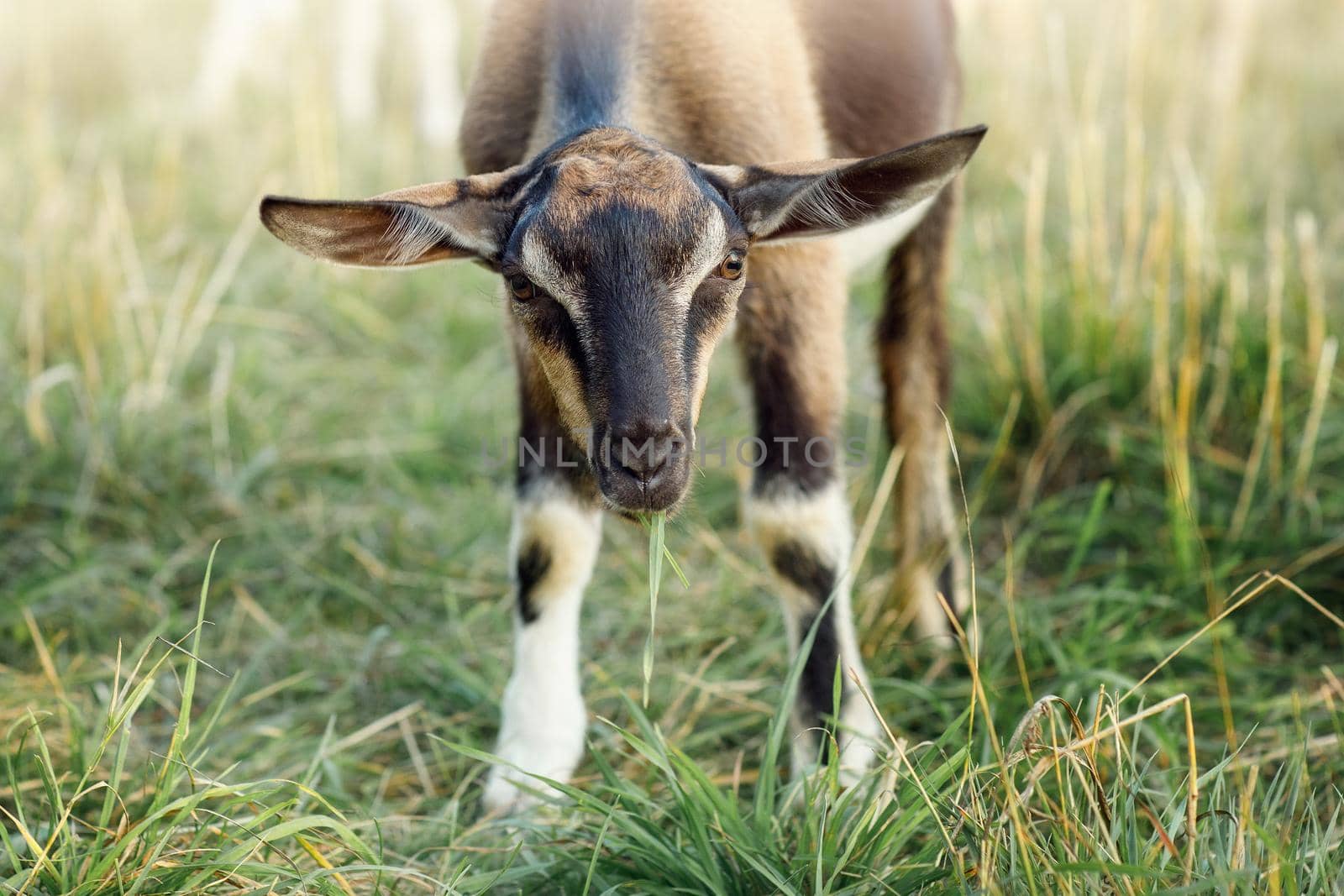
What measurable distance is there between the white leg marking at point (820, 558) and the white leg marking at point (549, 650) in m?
0.48

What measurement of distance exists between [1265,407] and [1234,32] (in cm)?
318

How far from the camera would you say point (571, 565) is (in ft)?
11.1

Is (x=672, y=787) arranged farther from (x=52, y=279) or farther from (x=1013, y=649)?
(x=52, y=279)

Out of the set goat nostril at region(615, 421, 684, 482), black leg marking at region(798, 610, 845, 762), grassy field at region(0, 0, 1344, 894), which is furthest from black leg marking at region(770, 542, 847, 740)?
goat nostril at region(615, 421, 684, 482)

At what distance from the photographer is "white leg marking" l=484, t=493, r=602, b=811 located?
3.34 metres

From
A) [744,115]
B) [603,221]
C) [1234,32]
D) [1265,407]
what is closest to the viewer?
[603,221]

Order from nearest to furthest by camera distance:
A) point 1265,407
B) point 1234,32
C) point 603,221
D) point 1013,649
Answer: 1. point 603,221
2. point 1013,649
3. point 1265,407
4. point 1234,32

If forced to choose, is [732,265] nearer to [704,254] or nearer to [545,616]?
[704,254]

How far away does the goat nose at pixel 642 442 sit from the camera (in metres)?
2.42

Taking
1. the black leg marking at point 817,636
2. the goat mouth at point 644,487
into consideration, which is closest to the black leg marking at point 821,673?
the black leg marking at point 817,636

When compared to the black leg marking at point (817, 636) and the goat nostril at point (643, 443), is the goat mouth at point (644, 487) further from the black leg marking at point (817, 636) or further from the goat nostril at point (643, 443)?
the black leg marking at point (817, 636)

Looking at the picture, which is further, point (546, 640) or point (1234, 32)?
point (1234, 32)

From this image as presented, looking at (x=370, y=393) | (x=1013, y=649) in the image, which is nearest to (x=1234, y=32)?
(x=1013, y=649)

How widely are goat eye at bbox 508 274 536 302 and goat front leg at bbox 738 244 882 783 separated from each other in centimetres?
71
